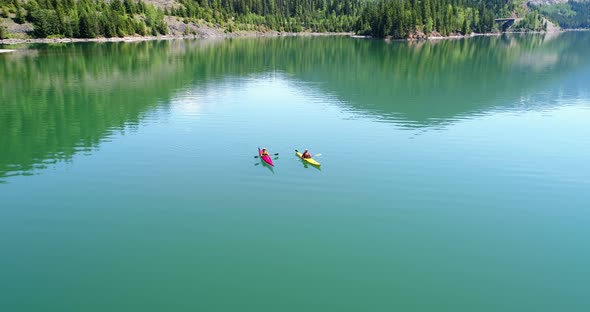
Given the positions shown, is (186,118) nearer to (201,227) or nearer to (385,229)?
(201,227)

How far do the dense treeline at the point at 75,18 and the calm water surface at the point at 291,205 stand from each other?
4536 inches

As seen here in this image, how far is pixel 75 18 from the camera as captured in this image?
6501 inches

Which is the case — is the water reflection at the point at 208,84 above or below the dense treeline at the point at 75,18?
below

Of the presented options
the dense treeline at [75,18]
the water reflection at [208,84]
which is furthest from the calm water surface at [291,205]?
the dense treeline at [75,18]

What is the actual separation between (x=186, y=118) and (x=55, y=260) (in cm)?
3071

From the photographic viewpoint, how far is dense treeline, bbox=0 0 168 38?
153250 mm

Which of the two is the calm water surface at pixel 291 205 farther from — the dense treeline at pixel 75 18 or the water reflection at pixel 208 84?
the dense treeline at pixel 75 18

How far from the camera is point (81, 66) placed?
304ft

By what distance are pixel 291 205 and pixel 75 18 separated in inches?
6807

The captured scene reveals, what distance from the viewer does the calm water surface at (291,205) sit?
62.0 ft

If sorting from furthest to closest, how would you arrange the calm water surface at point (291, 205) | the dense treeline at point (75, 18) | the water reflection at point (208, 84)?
the dense treeline at point (75, 18) → the water reflection at point (208, 84) → the calm water surface at point (291, 205)

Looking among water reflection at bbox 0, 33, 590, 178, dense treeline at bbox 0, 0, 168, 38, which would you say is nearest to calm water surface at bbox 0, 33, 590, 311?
water reflection at bbox 0, 33, 590, 178

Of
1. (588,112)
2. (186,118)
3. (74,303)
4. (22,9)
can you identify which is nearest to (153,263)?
(74,303)

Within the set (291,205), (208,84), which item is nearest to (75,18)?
(208,84)
